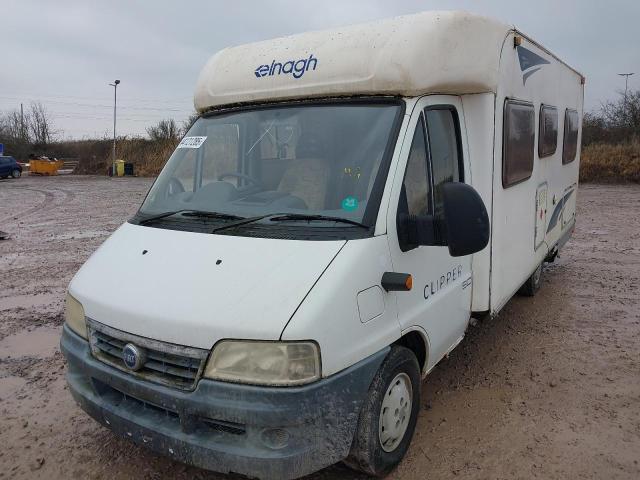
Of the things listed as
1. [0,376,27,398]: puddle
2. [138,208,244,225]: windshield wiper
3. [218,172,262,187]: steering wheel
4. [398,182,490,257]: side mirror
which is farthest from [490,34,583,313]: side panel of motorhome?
[0,376,27,398]: puddle

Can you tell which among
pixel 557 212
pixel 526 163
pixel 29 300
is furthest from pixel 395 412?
pixel 29 300

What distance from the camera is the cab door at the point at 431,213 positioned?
3.09 m

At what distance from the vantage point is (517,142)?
448cm

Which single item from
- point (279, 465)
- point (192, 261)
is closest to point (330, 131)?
point (192, 261)

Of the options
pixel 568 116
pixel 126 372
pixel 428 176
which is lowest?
pixel 126 372

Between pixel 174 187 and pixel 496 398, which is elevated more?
pixel 174 187

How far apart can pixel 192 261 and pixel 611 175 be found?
93.1ft

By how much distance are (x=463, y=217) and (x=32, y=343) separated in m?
4.66

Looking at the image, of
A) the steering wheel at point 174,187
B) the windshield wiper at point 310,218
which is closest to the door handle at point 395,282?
the windshield wiper at point 310,218

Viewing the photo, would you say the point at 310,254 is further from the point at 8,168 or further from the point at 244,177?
the point at 8,168

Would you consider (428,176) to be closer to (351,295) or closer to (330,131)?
(330,131)

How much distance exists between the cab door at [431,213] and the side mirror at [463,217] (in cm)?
22

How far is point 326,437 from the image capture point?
2.56 meters

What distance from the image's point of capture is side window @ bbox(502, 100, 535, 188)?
4.18 metres
